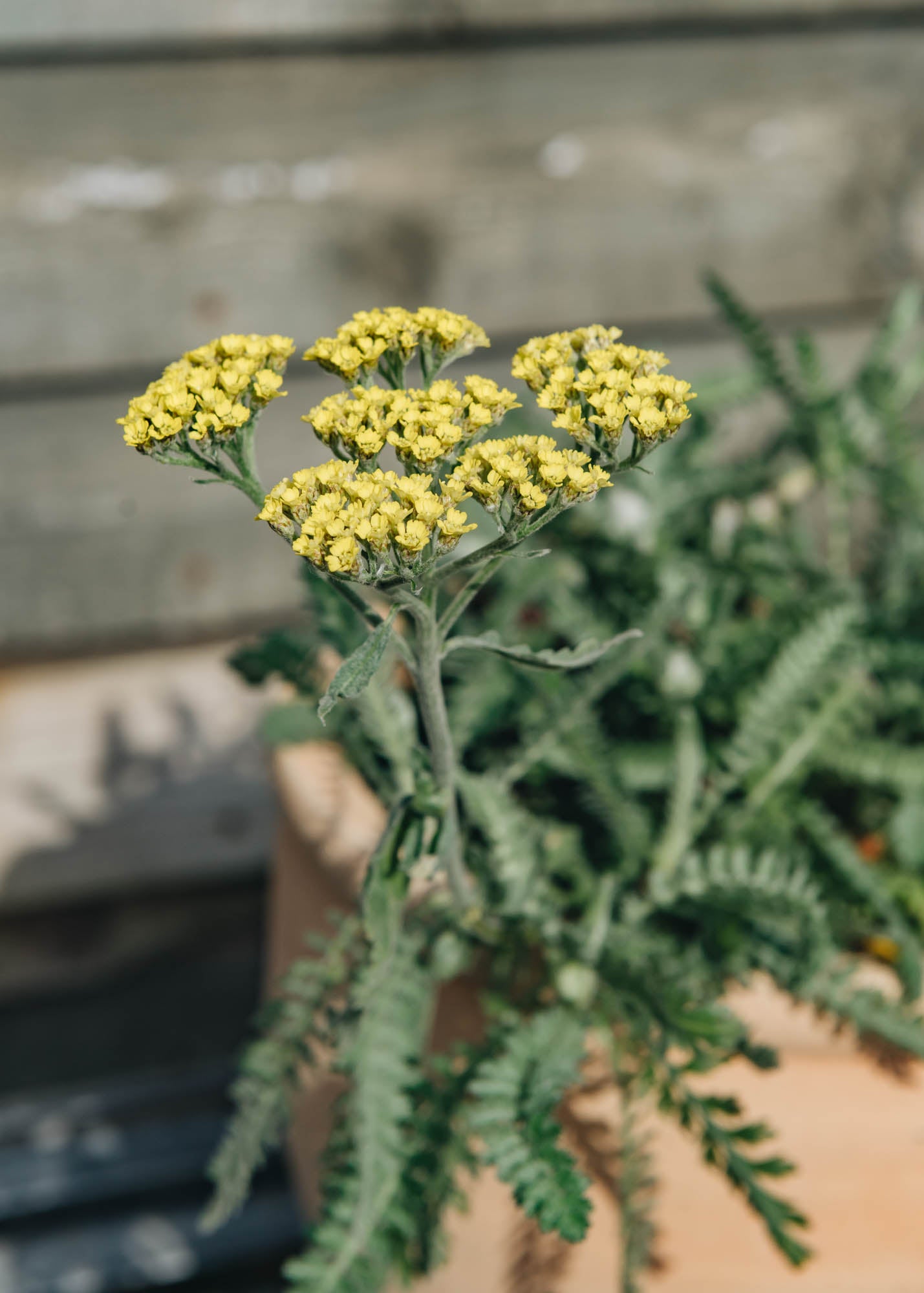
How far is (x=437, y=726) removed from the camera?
0.42 metres

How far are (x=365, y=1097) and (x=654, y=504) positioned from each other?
49 centimetres

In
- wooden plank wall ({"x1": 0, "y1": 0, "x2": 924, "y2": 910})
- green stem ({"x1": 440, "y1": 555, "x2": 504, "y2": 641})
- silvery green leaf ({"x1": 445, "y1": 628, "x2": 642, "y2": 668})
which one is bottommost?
silvery green leaf ({"x1": 445, "y1": 628, "x2": 642, "y2": 668})

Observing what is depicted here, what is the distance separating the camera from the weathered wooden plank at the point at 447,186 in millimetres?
928

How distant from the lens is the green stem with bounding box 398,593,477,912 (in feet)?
1.22

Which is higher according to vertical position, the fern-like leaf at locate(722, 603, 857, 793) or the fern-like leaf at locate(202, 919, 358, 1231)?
the fern-like leaf at locate(722, 603, 857, 793)

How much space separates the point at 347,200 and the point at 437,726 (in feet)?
2.39

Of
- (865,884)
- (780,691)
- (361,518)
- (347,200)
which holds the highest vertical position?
(347,200)

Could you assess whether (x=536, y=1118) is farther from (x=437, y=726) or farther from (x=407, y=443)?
(x=407, y=443)

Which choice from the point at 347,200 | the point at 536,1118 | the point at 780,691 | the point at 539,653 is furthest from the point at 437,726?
the point at 347,200

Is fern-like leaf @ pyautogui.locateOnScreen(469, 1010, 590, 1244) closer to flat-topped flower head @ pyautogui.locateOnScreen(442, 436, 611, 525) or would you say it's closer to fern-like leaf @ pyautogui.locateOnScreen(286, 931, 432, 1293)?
fern-like leaf @ pyautogui.locateOnScreen(286, 931, 432, 1293)

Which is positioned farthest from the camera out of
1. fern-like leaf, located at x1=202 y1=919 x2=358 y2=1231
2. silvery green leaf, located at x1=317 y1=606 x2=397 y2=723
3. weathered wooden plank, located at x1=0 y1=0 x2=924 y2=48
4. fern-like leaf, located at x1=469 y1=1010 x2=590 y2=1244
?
weathered wooden plank, located at x1=0 y1=0 x2=924 y2=48

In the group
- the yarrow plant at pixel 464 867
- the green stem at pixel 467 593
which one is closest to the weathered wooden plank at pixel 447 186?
the yarrow plant at pixel 464 867

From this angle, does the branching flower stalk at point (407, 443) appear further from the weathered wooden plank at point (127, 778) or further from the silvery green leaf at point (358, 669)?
the weathered wooden plank at point (127, 778)

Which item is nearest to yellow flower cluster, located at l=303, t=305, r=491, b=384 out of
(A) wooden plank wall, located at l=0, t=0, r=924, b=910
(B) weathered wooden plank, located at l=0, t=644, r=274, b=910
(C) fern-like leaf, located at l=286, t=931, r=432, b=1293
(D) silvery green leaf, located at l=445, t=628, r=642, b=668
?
(D) silvery green leaf, located at l=445, t=628, r=642, b=668
